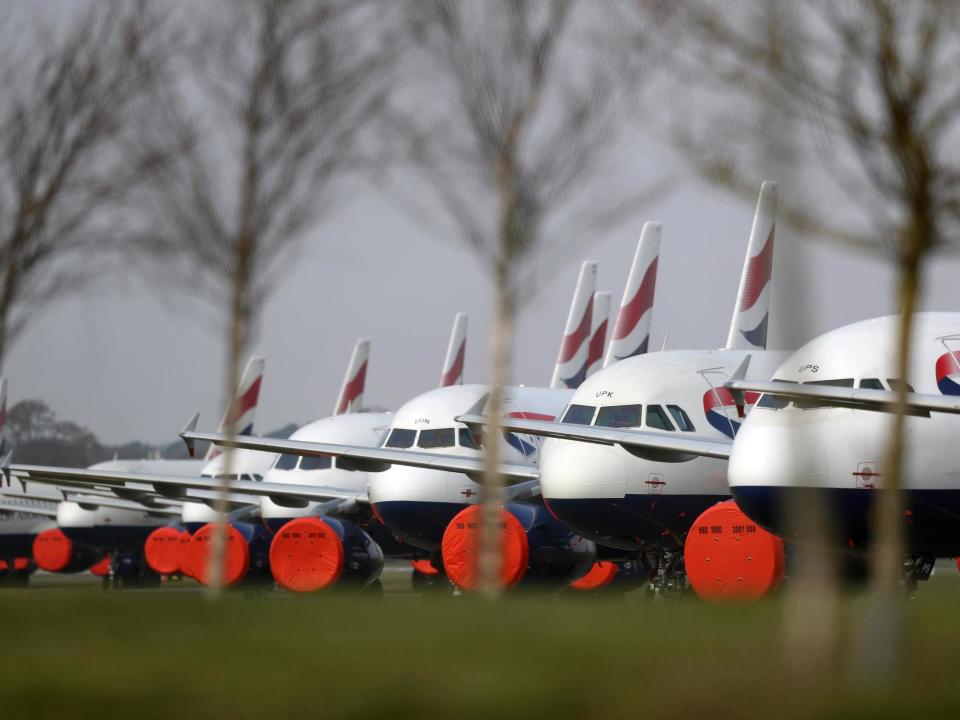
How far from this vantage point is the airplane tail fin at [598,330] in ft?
137

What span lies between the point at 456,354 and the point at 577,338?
1122 cm

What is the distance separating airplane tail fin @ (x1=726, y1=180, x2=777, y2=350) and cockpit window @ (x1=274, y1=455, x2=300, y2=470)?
39.5 ft

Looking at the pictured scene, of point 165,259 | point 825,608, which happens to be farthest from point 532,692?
point 165,259

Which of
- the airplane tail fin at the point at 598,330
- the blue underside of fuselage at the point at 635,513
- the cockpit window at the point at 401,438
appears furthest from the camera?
the airplane tail fin at the point at 598,330

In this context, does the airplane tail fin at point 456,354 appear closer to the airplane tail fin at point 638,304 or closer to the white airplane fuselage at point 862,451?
the airplane tail fin at point 638,304

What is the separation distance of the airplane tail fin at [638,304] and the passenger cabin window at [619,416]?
8.56m

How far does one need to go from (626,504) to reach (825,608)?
1651 cm

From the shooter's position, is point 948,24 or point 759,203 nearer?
point 948,24

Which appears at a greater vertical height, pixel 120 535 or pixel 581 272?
pixel 581 272

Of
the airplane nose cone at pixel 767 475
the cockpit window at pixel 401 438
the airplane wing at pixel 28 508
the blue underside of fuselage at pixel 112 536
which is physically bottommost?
the blue underside of fuselage at pixel 112 536

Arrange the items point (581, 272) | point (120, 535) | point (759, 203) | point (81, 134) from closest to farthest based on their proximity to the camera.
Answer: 1. point (759, 203)
2. point (81, 134)
3. point (581, 272)
4. point (120, 535)

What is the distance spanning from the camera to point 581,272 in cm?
4012

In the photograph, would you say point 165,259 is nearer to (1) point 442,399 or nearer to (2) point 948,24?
(2) point 948,24

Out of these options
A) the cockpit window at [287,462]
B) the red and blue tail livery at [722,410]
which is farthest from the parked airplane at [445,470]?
the cockpit window at [287,462]
